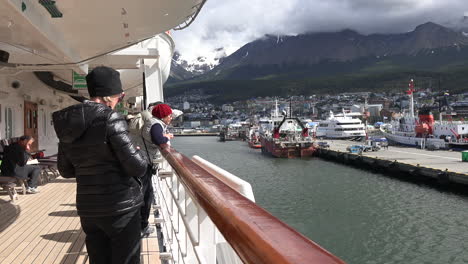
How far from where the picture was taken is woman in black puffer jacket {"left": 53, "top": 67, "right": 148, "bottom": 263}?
1645 mm

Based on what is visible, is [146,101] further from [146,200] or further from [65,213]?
[146,200]

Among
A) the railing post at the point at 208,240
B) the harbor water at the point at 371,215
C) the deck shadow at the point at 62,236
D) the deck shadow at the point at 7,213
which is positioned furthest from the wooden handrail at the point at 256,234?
the harbor water at the point at 371,215

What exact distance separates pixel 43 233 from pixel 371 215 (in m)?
13.0

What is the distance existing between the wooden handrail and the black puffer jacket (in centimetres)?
58

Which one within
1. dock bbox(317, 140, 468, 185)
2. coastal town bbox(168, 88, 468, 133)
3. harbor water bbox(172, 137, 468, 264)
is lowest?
harbor water bbox(172, 137, 468, 264)

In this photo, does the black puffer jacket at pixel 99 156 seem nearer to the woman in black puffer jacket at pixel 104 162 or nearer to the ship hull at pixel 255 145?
the woman in black puffer jacket at pixel 104 162

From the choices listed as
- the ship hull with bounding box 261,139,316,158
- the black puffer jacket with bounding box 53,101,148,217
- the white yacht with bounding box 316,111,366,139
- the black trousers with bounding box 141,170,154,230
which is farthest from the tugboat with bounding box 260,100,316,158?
the black puffer jacket with bounding box 53,101,148,217

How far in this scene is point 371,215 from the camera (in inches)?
578

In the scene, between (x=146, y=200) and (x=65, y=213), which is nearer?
(x=146, y=200)

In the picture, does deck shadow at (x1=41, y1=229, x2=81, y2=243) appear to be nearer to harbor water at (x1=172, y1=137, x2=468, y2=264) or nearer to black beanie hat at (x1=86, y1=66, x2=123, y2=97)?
black beanie hat at (x1=86, y1=66, x2=123, y2=97)

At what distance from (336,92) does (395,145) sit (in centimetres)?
12031

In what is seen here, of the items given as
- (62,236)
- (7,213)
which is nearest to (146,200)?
(62,236)

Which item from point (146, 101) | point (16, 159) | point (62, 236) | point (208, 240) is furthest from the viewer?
point (146, 101)

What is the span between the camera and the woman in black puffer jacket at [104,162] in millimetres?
1645
